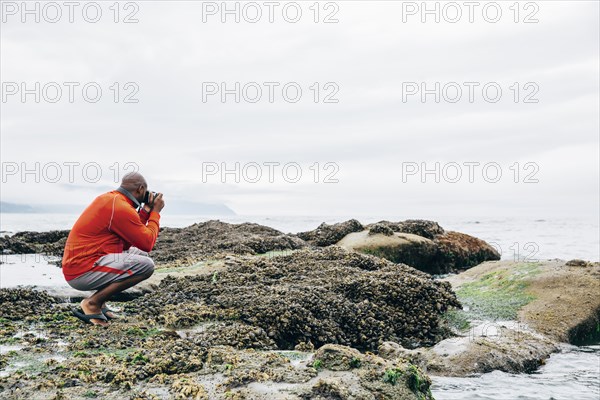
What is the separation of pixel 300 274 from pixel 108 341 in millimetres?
4761

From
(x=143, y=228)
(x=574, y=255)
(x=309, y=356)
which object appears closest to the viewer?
(x=309, y=356)

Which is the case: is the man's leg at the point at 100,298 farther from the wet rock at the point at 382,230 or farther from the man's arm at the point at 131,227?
the wet rock at the point at 382,230

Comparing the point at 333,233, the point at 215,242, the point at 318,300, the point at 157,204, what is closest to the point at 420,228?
the point at 333,233

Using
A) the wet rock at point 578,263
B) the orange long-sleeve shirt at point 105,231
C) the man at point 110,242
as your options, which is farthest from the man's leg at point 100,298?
the wet rock at point 578,263

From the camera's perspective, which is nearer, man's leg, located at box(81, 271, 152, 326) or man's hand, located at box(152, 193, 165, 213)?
man's leg, located at box(81, 271, 152, 326)

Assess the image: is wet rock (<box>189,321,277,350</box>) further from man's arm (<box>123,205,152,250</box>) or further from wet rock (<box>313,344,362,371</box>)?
wet rock (<box>313,344,362,371</box>)

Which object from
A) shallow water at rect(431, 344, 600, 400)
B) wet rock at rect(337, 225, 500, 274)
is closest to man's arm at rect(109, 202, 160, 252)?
shallow water at rect(431, 344, 600, 400)

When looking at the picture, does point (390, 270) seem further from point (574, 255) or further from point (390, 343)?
point (574, 255)

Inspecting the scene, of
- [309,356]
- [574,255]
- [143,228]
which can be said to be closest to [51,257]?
[143,228]

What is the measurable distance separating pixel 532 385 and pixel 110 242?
5736 millimetres

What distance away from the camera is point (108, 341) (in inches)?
260

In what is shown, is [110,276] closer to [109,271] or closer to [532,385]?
[109,271]

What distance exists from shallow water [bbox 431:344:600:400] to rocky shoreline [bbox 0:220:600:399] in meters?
0.24

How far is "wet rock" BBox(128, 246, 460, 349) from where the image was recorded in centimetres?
808
